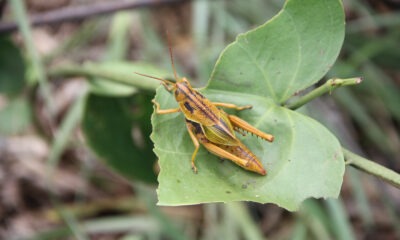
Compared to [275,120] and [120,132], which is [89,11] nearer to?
[120,132]

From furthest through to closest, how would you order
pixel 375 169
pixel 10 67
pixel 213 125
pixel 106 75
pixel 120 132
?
1. pixel 10 67
2. pixel 120 132
3. pixel 106 75
4. pixel 213 125
5. pixel 375 169

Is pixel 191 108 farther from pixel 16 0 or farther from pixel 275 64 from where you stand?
pixel 16 0

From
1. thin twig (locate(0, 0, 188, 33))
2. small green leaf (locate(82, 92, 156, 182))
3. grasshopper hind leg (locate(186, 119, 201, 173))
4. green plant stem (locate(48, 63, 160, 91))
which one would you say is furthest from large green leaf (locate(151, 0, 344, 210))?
thin twig (locate(0, 0, 188, 33))

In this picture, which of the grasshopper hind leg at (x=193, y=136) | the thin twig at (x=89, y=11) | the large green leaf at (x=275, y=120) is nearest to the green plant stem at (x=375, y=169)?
the large green leaf at (x=275, y=120)

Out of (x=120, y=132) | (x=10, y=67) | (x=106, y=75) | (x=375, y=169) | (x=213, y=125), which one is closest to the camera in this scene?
(x=375, y=169)

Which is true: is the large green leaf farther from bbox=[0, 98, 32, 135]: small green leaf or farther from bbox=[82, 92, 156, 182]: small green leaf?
→ bbox=[0, 98, 32, 135]: small green leaf

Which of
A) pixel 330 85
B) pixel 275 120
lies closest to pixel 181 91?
pixel 275 120
